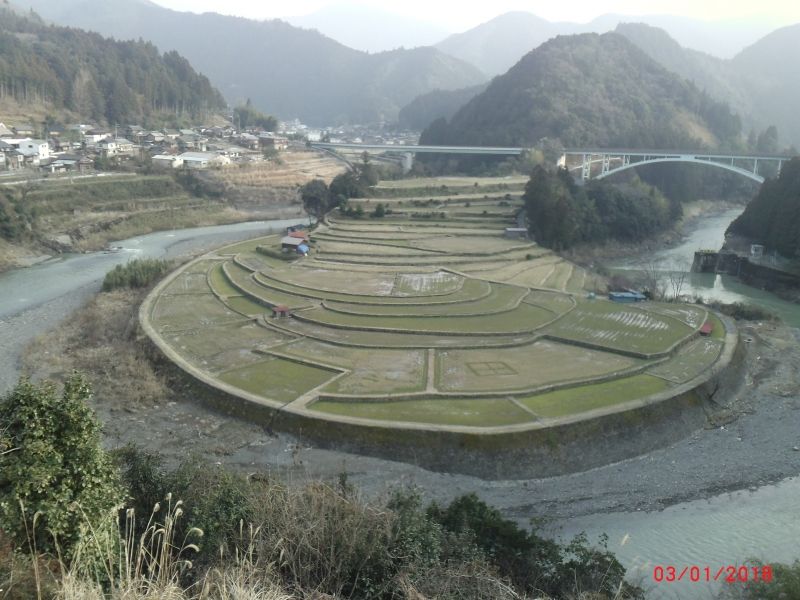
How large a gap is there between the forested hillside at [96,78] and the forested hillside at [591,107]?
38.9 metres

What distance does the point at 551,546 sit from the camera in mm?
11055

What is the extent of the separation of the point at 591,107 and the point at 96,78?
223 ft

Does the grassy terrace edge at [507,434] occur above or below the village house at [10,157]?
below

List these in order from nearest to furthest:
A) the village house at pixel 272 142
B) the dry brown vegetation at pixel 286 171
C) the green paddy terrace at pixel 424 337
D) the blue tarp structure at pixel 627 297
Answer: the green paddy terrace at pixel 424 337
the blue tarp structure at pixel 627 297
the dry brown vegetation at pixel 286 171
the village house at pixel 272 142

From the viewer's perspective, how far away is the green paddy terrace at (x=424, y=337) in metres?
20.2

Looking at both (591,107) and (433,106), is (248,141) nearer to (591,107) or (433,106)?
(591,107)

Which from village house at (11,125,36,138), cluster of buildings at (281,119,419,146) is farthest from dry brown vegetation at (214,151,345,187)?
cluster of buildings at (281,119,419,146)

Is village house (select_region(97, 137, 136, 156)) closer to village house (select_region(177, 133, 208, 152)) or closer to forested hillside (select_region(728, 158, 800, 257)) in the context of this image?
village house (select_region(177, 133, 208, 152))

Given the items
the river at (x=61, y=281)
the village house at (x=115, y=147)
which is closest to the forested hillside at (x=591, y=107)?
the river at (x=61, y=281)

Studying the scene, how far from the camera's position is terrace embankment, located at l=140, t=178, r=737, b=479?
60.0ft

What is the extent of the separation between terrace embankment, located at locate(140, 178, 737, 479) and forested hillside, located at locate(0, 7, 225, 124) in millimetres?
57735

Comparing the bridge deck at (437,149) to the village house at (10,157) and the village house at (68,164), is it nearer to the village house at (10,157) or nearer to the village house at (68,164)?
the village house at (68,164)

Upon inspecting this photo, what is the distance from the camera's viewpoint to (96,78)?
8875cm

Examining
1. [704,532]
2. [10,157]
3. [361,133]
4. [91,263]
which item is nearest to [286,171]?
[10,157]
